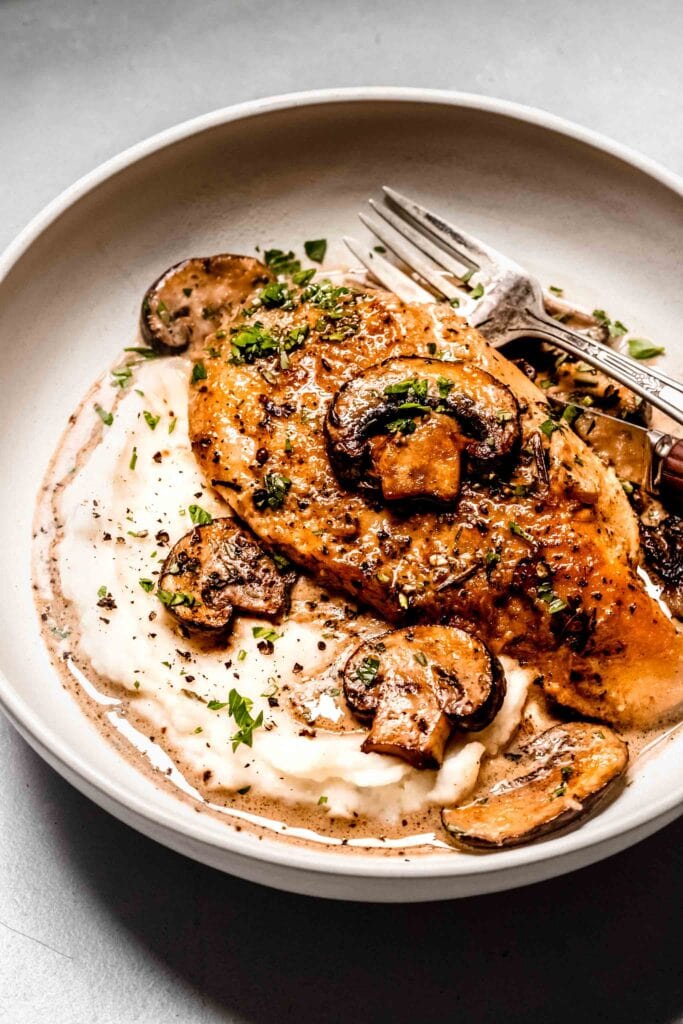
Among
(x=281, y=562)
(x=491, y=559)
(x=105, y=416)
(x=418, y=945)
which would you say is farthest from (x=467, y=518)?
(x=105, y=416)

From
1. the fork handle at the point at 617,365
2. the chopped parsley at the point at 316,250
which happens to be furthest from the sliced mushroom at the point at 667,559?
the chopped parsley at the point at 316,250

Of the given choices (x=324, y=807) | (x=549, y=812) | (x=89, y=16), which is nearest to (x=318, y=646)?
(x=324, y=807)

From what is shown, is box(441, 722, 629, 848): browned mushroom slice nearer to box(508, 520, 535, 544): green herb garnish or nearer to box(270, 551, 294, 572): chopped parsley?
box(508, 520, 535, 544): green herb garnish

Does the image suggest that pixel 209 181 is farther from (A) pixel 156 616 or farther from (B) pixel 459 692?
(B) pixel 459 692

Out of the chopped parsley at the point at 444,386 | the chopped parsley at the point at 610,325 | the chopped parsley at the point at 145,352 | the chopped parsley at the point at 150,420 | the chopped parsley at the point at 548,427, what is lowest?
the chopped parsley at the point at 548,427

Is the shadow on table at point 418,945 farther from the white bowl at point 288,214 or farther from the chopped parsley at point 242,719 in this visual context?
the white bowl at point 288,214

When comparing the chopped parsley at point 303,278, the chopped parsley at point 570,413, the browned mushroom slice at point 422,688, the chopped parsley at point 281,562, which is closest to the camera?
the browned mushroom slice at point 422,688

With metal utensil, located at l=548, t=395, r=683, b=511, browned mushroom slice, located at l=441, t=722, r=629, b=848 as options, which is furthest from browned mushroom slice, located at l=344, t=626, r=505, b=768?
metal utensil, located at l=548, t=395, r=683, b=511
